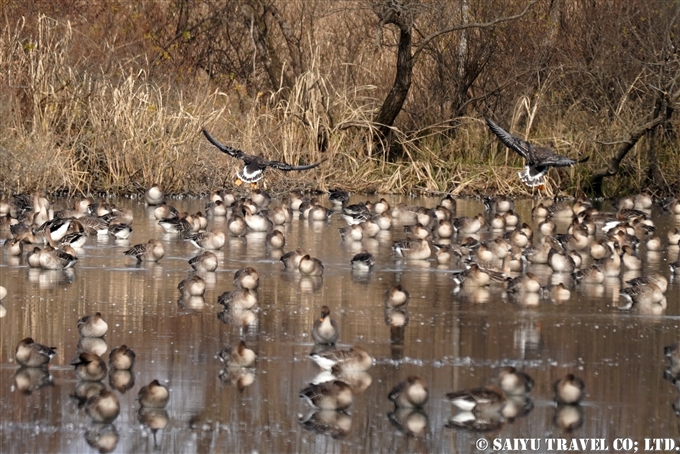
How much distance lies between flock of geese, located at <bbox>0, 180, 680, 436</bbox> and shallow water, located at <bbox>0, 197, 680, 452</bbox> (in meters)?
0.14

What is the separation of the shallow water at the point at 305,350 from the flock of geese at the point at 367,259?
14 centimetres

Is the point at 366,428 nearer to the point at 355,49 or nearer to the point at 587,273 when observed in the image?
the point at 587,273

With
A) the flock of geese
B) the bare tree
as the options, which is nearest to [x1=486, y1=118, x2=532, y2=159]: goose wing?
the flock of geese

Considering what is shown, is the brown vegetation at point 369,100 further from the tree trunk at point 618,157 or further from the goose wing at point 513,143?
the goose wing at point 513,143

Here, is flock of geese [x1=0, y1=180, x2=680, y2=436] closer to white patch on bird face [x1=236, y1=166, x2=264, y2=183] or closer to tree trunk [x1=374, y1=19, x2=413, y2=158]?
white patch on bird face [x1=236, y1=166, x2=264, y2=183]

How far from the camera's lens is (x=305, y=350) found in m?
10.8

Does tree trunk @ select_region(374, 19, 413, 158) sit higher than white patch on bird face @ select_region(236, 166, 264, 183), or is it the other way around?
tree trunk @ select_region(374, 19, 413, 158)

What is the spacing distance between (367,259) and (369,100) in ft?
45.9

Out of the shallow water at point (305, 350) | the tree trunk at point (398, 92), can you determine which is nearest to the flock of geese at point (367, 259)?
the shallow water at point (305, 350)

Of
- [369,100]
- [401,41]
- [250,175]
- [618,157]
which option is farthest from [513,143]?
[369,100]

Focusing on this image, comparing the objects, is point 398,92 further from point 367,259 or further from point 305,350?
point 305,350

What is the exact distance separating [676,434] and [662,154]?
17.9 m

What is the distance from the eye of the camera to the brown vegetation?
23.4 meters

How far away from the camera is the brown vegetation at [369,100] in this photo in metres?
23.4
